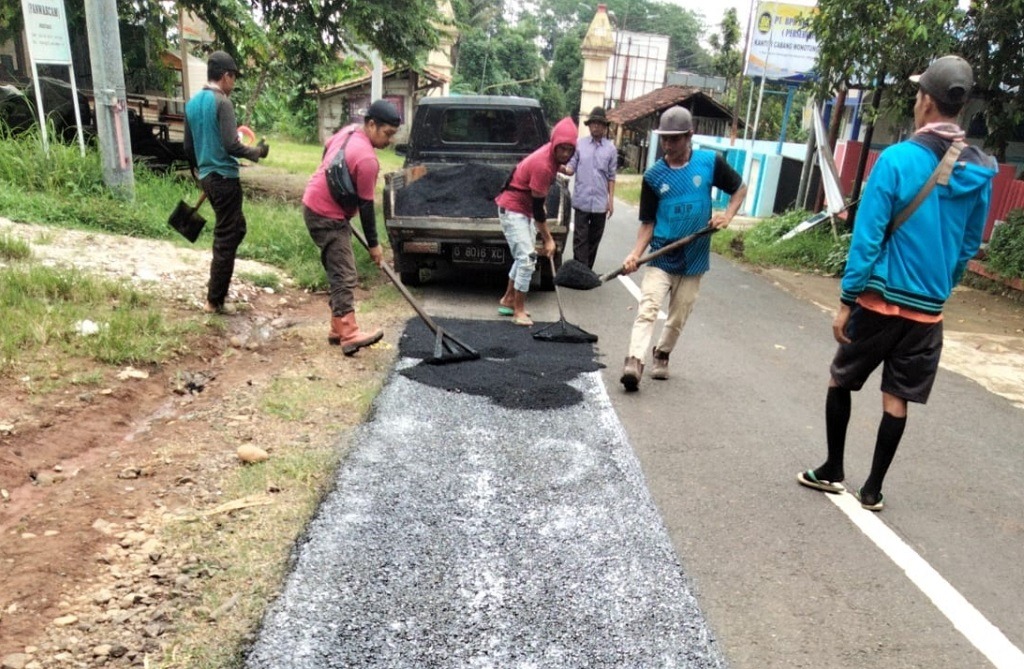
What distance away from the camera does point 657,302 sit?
16.9 feet

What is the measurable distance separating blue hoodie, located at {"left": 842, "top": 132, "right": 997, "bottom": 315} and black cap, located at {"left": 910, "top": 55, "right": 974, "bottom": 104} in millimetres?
166

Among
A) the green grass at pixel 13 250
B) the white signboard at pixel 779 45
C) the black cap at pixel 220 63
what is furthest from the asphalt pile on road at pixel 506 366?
the white signboard at pixel 779 45

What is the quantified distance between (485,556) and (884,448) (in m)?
1.97

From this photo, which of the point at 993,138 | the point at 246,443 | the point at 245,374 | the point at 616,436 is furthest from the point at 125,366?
the point at 993,138

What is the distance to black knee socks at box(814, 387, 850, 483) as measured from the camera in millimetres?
3660

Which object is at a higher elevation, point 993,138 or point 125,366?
point 993,138

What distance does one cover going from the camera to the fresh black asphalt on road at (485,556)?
98.0 inches

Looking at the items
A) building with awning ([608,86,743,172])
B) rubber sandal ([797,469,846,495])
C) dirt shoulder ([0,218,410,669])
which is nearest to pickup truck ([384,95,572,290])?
dirt shoulder ([0,218,410,669])

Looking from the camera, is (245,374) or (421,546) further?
(245,374)

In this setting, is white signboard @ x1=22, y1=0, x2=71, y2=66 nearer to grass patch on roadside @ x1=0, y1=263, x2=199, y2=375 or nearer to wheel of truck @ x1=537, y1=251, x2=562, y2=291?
grass patch on roadside @ x1=0, y1=263, x2=199, y2=375

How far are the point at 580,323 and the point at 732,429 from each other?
7.99ft

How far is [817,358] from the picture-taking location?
6.42 m

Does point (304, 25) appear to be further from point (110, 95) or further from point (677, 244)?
point (677, 244)

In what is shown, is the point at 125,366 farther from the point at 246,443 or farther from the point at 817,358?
the point at 817,358
